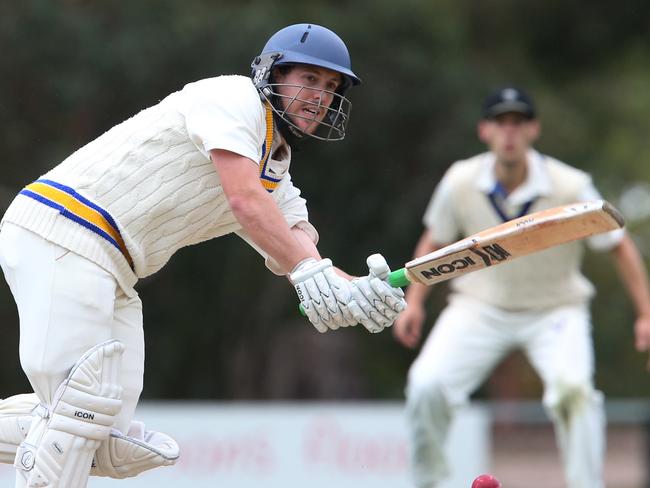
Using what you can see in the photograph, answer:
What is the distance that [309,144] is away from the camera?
50.1 ft

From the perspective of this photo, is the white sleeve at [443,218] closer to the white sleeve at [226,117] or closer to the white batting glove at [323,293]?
the white sleeve at [226,117]

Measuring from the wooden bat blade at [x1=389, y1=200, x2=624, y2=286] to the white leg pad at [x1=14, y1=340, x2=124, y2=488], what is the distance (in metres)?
0.94

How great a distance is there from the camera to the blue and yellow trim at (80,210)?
3.89m

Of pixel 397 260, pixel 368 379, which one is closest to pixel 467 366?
pixel 397 260

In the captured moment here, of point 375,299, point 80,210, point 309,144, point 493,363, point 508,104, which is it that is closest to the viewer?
point 375,299

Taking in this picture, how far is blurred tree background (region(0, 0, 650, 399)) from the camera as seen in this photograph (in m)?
15.3

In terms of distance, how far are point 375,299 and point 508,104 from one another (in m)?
3.18

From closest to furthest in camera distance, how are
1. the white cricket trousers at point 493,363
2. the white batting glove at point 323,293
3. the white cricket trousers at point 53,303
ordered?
the white batting glove at point 323,293
the white cricket trousers at point 53,303
the white cricket trousers at point 493,363

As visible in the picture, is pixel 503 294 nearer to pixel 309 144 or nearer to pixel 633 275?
pixel 633 275

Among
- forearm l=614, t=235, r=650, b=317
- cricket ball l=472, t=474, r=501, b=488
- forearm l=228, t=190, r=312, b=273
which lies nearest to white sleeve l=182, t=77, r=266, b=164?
forearm l=228, t=190, r=312, b=273

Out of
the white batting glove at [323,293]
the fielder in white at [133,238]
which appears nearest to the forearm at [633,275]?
the fielder in white at [133,238]

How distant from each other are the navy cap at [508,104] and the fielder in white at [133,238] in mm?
2677

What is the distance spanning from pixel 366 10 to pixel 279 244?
1240 centimetres

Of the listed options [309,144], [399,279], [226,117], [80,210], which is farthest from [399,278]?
[309,144]
